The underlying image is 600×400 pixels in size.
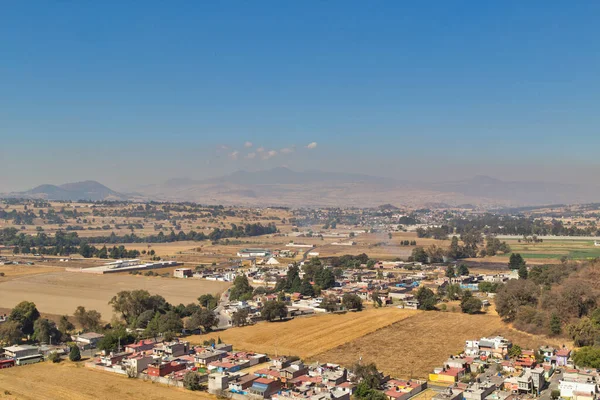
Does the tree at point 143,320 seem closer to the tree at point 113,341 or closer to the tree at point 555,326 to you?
the tree at point 113,341

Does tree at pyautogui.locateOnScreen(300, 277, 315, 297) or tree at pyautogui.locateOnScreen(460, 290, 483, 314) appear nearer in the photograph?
tree at pyautogui.locateOnScreen(460, 290, 483, 314)

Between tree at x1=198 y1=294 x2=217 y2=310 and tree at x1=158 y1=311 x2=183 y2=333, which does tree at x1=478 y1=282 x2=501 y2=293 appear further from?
tree at x1=158 y1=311 x2=183 y2=333

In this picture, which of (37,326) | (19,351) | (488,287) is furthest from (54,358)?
(488,287)

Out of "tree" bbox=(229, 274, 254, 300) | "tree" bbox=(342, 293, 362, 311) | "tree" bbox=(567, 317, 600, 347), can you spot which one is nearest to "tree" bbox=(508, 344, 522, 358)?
"tree" bbox=(567, 317, 600, 347)

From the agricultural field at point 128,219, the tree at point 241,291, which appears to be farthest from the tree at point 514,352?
the agricultural field at point 128,219

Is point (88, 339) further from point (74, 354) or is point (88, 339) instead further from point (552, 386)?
point (552, 386)

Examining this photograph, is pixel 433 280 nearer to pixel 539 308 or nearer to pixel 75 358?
pixel 539 308
